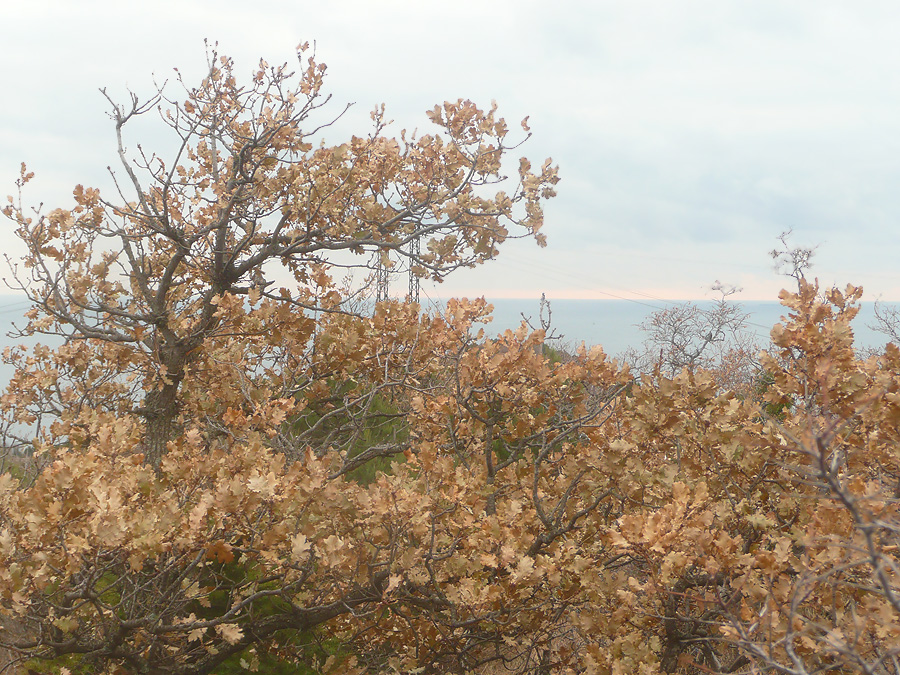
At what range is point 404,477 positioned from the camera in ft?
13.0

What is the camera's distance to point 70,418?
5434 mm

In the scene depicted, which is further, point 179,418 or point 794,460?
point 179,418

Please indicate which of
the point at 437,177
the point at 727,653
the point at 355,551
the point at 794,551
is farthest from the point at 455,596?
the point at 727,653

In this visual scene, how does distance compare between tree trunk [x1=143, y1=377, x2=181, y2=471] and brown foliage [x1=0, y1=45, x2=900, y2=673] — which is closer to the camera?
brown foliage [x1=0, y1=45, x2=900, y2=673]

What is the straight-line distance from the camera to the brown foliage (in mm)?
3008

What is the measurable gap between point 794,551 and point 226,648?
3.48 m

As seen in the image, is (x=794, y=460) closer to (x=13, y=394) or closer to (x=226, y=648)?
(x=226, y=648)

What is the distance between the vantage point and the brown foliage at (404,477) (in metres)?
3.01

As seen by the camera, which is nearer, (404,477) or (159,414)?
(404,477)

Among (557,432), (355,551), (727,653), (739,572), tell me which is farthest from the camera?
(727,653)

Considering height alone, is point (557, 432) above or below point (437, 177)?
below

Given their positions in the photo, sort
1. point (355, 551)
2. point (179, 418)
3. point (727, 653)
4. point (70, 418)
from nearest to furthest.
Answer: point (355, 551)
point (70, 418)
point (179, 418)
point (727, 653)

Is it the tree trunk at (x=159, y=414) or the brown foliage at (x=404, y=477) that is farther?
the tree trunk at (x=159, y=414)

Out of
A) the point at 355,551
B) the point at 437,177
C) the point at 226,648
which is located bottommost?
the point at 226,648
